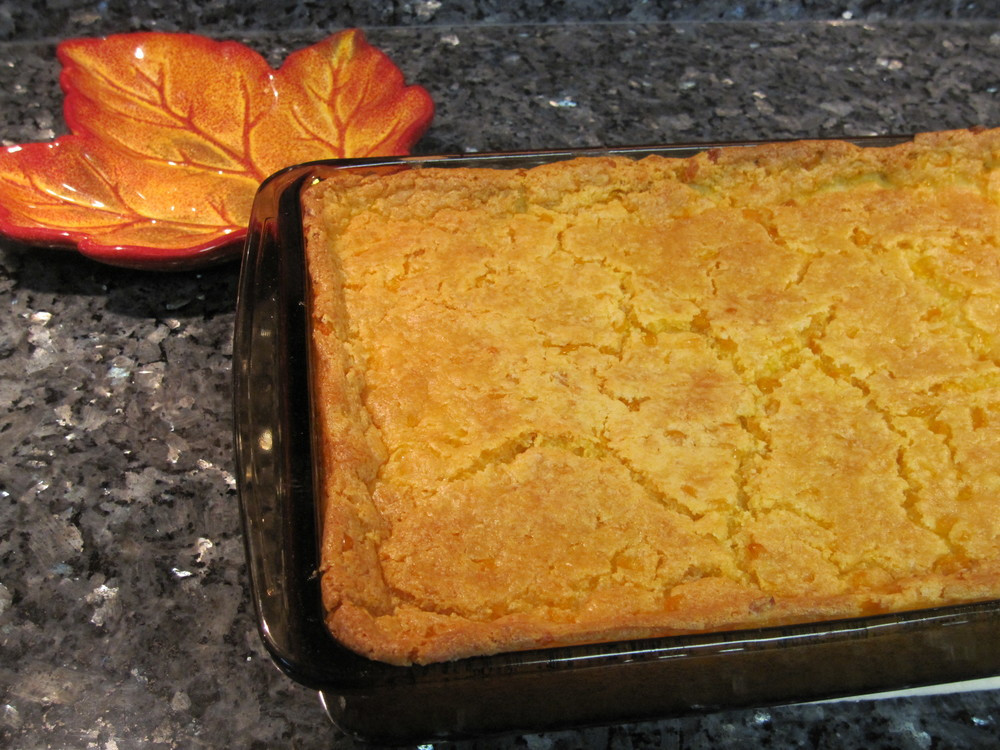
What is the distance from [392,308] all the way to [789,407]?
1.67 ft

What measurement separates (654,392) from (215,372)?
2.18ft

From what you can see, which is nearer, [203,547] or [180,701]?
[180,701]

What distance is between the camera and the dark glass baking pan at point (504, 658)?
0.78 metres

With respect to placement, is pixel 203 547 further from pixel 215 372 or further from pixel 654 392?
pixel 654 392

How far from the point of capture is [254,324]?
3.43 ft

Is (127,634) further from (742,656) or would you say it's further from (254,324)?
(742,656)

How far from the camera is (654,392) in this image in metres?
1.04

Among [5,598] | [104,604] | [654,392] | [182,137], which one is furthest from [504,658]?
[182,137]

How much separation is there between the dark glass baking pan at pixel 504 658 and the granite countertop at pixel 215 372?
9 cm

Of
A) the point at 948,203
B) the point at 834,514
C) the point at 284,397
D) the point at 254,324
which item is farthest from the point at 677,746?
the point at 948,203

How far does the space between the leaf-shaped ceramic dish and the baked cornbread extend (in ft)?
1.05

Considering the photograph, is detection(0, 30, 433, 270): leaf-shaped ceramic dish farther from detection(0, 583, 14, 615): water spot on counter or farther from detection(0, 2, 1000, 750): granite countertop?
detection(0, 583, 14, 615): water spot on counter

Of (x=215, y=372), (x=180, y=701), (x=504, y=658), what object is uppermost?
(x=504, y=658)

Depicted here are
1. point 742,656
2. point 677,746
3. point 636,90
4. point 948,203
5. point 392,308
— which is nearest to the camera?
point 742,656
